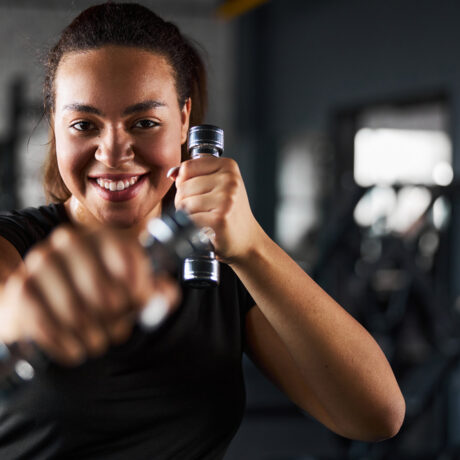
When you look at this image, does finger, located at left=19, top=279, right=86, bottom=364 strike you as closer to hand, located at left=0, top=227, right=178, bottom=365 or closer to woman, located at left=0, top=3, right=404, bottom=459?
hand, located at left=0, top=227, right=178, bottom=365

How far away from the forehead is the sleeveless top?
22cm

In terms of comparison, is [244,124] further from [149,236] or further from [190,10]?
[149,236]

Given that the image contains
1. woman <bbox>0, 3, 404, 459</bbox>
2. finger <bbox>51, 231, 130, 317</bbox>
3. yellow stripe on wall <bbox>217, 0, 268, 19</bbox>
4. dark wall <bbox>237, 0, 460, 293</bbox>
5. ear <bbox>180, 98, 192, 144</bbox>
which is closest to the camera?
finger <bbox>51, 231, 130, 317</bbox>

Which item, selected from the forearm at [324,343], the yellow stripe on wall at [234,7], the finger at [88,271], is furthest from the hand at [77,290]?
the yellow stripe on wall at [234,7]

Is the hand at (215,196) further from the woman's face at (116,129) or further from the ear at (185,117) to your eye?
the ear at (185,117)

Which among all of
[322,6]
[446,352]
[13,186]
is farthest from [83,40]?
[322,6]

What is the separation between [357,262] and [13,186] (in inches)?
104

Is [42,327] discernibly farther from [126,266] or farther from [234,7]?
[234,7]

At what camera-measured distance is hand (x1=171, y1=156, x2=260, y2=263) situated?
2.32 ft

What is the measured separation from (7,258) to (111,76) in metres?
0.28

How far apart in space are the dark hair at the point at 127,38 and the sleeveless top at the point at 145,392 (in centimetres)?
25

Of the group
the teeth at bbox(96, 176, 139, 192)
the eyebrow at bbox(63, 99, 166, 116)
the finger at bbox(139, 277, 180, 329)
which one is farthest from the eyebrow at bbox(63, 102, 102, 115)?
the finger at bbox(139, 277, 180, 329)

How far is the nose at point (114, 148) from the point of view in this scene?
2.84ft

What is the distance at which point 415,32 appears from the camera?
455 cm
